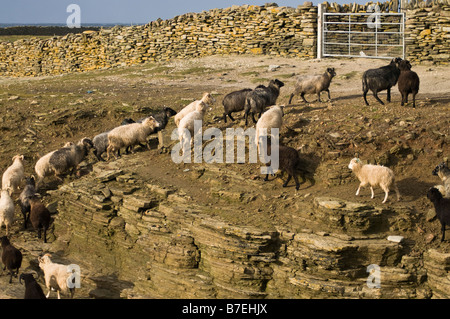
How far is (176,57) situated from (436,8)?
13046mm

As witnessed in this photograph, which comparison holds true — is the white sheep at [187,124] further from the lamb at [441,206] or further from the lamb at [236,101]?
the lamb at [441,206]

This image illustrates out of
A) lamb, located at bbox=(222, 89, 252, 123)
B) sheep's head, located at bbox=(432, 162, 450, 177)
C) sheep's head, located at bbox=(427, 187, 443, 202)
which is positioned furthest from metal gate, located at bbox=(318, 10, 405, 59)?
sheep's head, located at bbox=(427, 187, 443, 202)

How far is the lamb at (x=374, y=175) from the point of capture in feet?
36.0

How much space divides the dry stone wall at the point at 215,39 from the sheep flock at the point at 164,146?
27.9 feet

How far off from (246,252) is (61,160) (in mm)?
7243

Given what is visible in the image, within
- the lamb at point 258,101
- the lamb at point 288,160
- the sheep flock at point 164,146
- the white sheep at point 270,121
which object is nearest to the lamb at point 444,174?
the sheep flock at point 164,146

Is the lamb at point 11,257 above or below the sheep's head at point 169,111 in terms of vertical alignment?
below

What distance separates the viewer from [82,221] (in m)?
13.7

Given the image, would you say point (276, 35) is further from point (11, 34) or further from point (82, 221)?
point (11, 34)

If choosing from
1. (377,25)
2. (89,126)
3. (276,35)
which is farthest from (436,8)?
(89,126)

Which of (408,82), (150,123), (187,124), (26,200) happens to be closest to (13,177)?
(26,200)

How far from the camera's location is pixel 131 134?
15.4m

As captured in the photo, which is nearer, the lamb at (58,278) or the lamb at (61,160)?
the lamb at (58,278)

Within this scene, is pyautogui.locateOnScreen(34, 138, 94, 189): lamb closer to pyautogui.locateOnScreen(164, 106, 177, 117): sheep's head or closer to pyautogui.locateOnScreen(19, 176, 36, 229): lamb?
pyautogui.locateOnScreen(19, 176, 36, 229): lamb
